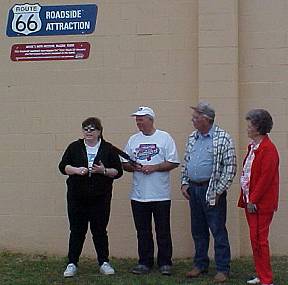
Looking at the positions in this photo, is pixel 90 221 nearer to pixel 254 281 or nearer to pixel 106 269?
pixel 106 269

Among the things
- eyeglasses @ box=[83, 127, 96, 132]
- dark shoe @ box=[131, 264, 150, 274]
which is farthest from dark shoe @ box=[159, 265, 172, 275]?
eyeglasses @ box=[83, 127, 96, 132]

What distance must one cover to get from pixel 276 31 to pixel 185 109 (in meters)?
1.46

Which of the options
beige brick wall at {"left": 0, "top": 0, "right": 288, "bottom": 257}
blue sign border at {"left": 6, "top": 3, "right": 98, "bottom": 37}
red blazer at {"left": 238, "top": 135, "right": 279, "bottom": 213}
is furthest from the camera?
blue sign border at {"left": 6, "top": 3, "right": 98, "bottom": 37}

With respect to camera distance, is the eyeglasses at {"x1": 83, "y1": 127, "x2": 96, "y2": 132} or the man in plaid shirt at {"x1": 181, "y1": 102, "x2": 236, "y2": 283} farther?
the eyeglasses at {"x1": 83, "y1": 127, "x2": 96, "y2": 132}

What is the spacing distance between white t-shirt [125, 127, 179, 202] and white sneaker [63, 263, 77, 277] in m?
1.05

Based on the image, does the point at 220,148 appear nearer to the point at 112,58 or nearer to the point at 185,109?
the point at 185,109

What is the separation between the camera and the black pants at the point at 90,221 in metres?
8.26

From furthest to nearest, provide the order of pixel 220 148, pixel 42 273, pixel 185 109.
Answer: pixel 185 109
pixel 42 273
pixel 220 148

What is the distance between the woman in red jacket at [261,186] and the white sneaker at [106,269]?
171 cm

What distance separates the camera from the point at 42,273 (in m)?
8.52

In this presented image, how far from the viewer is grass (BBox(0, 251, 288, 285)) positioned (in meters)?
8.05

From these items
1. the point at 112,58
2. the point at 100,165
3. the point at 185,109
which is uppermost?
the point at 112,58

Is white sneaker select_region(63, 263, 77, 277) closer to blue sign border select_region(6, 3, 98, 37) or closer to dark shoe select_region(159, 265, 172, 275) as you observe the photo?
dark shoe select_region(159, 265, 172, 275)

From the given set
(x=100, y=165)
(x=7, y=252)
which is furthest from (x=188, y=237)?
(x=7, y=252)
